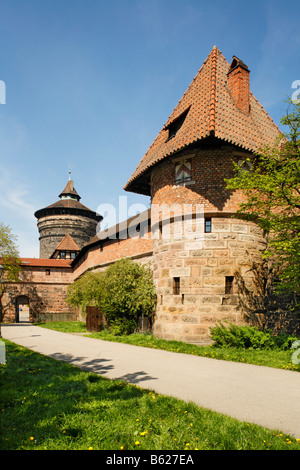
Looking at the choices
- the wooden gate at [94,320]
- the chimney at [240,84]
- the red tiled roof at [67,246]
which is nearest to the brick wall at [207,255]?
the chimney at [240,84]

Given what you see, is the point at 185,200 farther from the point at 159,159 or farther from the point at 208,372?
the point at 208,372

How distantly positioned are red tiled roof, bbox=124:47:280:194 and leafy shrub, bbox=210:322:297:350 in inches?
250

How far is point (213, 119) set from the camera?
433 inches

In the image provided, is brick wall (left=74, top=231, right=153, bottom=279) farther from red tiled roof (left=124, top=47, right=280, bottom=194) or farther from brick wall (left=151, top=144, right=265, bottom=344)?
brick wall (left=151, top=144, right=265, bottom=344)

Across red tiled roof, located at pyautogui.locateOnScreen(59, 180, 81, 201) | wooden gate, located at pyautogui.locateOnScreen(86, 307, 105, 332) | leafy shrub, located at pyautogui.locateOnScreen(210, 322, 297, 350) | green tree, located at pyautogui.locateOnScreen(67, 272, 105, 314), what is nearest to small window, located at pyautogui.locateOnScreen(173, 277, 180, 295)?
leafy shrub, located at pyautogui.locateOnScreen(210, 322, 297, 350)

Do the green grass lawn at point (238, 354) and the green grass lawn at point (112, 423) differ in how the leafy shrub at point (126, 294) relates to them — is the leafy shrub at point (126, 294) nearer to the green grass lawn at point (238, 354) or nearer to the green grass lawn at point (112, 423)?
the green grass lawn at point (238, 354)

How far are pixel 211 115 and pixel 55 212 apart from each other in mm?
38203

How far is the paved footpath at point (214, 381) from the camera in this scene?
4.35 metres

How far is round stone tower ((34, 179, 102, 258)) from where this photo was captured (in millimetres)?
45125

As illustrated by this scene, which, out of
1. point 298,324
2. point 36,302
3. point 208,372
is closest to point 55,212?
point 36,302

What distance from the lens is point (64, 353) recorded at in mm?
9297

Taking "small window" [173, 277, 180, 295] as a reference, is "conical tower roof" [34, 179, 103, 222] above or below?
above

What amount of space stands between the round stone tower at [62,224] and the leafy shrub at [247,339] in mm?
36882

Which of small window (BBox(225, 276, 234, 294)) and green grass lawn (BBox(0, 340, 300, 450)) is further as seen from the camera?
small window (BBox(225, 276, 234, 294))
